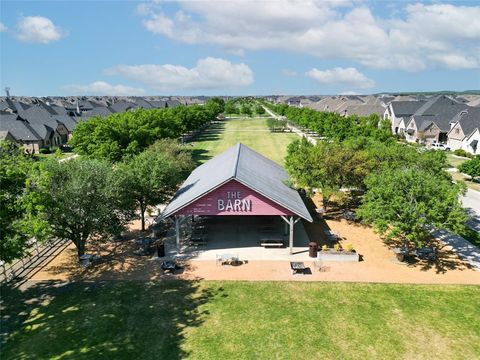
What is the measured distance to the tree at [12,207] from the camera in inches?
616

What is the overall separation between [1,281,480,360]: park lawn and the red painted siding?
5.06m

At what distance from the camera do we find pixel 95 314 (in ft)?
57.3

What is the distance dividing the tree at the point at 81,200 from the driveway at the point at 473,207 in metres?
25.3

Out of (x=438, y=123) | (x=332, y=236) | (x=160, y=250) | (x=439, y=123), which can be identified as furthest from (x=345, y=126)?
(x=160, y=250)

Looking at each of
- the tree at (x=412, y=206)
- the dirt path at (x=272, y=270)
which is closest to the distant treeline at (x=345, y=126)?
the tree at (x=412, y=206)

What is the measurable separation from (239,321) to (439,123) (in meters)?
75.9

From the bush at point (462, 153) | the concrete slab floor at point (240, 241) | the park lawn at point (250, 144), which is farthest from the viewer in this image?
the park lawn at point (250, 144)

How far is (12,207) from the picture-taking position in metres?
16.4

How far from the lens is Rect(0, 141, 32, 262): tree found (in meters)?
15.6

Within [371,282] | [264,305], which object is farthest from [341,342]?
[371,282]

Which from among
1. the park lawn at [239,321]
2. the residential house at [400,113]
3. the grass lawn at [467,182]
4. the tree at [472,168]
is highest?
the residential house at [400,113]

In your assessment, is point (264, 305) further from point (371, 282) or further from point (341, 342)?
point (371, 282)

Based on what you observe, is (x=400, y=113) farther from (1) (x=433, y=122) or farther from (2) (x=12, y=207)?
(2) (x=12, y=207)

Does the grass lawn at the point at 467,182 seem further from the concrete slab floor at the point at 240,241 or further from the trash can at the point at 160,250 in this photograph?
the trash can at the point at 160,250
